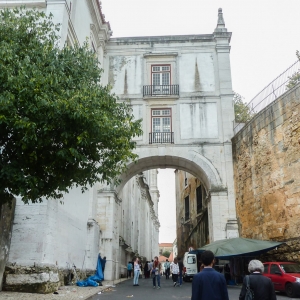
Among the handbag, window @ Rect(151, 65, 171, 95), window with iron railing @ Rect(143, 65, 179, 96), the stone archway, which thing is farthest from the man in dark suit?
window @ Rect(151, 65, 171, 95)

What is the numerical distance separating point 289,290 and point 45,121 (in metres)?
9.86

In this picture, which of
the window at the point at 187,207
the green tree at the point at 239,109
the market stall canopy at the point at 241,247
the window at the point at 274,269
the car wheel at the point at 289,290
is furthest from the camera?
the window at the point at 187,207

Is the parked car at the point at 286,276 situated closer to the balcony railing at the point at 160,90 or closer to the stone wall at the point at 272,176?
the stone wall at the point at 272,176

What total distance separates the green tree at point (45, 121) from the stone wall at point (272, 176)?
8416 millimetres

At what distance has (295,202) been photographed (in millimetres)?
14742

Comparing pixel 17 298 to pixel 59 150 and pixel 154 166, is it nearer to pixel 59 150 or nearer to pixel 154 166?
pixel 59 150

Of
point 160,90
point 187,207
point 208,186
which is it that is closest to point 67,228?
point 208,186

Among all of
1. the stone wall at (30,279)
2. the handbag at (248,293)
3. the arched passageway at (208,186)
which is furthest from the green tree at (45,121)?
the arched passageway at (208,186)

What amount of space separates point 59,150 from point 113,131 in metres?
1.45

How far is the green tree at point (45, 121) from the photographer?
7.99 metres

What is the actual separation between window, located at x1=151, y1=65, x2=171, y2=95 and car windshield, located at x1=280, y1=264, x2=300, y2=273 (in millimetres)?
12616

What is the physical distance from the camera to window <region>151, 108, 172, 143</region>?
21.6 metres

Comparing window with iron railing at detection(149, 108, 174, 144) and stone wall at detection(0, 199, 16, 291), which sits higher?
window with iron railing at detection(149, 108, 174, 144)

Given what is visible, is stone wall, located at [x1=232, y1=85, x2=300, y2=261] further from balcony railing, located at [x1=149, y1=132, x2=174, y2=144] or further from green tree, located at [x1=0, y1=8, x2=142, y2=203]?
green tree, located at [x1=0, y1=8, x2=142, y2=203]
